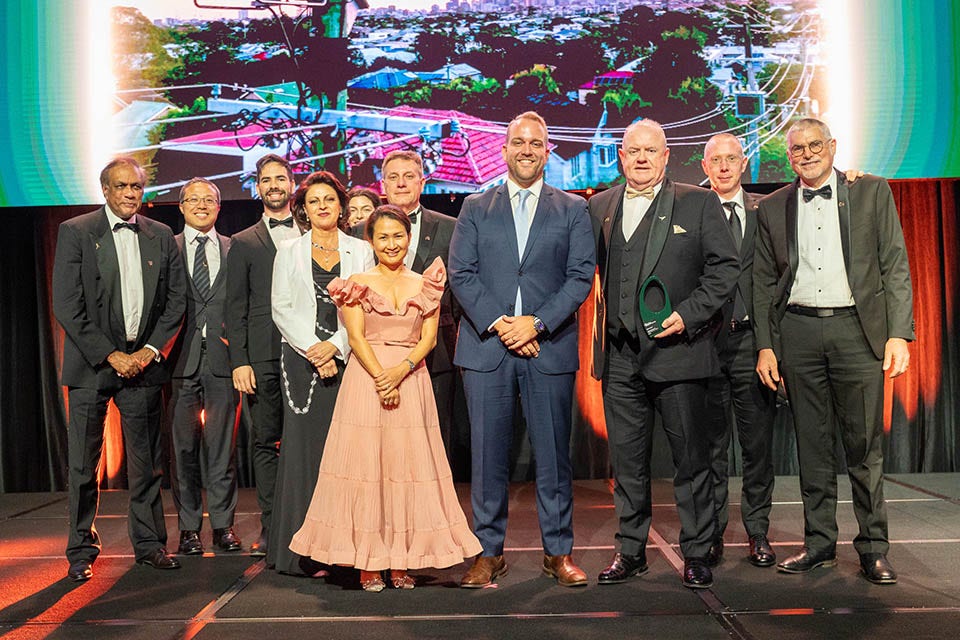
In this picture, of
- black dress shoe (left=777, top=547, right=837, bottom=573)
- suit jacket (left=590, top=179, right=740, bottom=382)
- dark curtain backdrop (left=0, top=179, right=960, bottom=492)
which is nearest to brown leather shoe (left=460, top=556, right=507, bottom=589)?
suit jacket (left=590, top=179, right=740, bottom=382)

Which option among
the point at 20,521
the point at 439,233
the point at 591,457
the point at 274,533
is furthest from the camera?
the point at 591,457

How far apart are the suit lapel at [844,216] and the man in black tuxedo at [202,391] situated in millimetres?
2803

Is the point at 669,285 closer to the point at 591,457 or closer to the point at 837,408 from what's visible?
the point at 837,408

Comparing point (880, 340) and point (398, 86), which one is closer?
point (880, 340)

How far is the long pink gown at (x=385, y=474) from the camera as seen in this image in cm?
Answer: 356

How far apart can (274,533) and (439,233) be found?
5.17 ft

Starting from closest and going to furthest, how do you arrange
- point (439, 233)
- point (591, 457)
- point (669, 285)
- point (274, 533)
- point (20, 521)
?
point (669, 285) < point (274, 533) < point (439, 233) < point (20, 521) < point (591, 457)

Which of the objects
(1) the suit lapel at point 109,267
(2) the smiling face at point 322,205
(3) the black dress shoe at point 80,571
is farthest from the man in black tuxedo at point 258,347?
(3) the black dress shoe at point 80,571

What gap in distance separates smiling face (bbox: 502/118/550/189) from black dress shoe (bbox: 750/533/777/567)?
1838mm

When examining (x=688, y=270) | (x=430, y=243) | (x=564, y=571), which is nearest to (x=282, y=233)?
(x=430, y=243)

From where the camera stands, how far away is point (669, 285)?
145 inches

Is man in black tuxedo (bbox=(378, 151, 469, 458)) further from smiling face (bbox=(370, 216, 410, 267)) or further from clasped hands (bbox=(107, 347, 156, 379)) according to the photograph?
clasped hands (bbox=(107, 347, 156, 379))

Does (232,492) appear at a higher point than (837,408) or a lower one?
lower

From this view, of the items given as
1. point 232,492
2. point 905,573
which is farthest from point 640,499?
point 232,492
